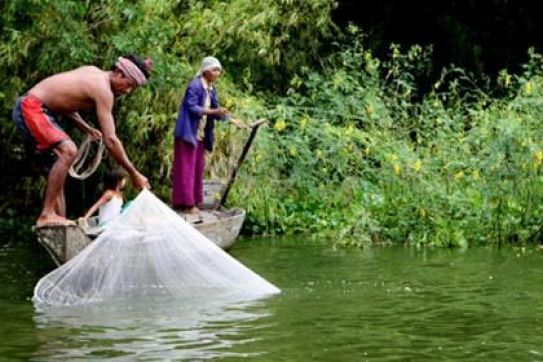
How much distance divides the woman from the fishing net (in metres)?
3.49

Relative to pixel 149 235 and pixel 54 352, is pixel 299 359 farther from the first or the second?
pixel 149 235

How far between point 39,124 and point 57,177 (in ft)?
1.44

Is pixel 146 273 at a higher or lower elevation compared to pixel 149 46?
lower

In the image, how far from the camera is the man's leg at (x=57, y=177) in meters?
9.62

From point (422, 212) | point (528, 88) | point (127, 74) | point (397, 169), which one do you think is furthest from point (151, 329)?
point (528, 88)

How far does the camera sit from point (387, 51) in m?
20.4

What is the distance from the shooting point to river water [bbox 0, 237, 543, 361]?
7.07 meters

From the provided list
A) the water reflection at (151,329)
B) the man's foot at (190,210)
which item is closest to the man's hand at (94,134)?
the water reflection at (151,329)

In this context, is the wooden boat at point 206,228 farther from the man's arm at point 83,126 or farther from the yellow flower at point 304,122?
the yellow flower at point 304,122

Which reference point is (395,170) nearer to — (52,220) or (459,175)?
(459,175)

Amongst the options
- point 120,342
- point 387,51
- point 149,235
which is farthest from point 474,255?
point 387,51

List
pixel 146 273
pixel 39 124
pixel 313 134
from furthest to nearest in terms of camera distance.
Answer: pixel 313 134 < pixel 39 124 < pixel 146 273

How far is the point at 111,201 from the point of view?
11391mm

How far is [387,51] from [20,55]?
7.62 metres
